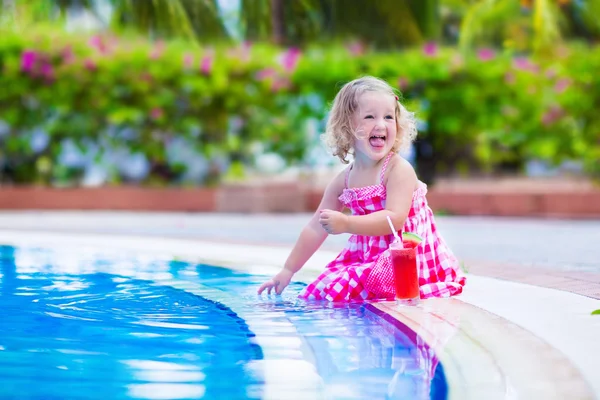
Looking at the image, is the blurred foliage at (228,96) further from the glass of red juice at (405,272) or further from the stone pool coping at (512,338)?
the glass of red juice at (405,272)

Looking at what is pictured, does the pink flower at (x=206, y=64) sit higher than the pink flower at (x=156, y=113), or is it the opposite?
the pink flower at (x=206, y=64)

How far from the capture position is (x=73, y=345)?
2.87 metres

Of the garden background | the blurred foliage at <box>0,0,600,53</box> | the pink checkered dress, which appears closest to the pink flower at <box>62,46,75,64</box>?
the garden background

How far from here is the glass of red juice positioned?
3.55 metres

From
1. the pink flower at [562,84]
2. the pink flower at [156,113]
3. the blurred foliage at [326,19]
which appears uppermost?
the blurred foliage at [326,19]

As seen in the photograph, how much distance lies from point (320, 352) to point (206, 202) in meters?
10.3

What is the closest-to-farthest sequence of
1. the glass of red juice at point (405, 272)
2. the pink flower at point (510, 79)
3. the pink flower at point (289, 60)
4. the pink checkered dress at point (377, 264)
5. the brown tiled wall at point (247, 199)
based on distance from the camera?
1. the glass of red juice at point (405, 272)
2. the pink checkered dress at point (377, 264)
3. the brown tiled wall at point (247, 199)
4. the pink flower at point (510, 79)
5. the pink flower at point (289, 60)

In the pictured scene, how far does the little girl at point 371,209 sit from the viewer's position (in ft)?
12.5

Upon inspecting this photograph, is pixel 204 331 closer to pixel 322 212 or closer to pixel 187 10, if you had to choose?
pixel 322 212

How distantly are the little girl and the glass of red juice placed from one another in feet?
0.42

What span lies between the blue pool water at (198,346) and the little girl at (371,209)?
17cm

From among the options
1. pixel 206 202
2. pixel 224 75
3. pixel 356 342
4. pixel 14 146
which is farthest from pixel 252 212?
pixel 356 342

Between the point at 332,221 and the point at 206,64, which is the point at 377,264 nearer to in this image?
the point at 332,221

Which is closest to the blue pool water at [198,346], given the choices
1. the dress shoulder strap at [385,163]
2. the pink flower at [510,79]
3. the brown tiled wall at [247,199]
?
the dress shoulder strap at [385,163]
